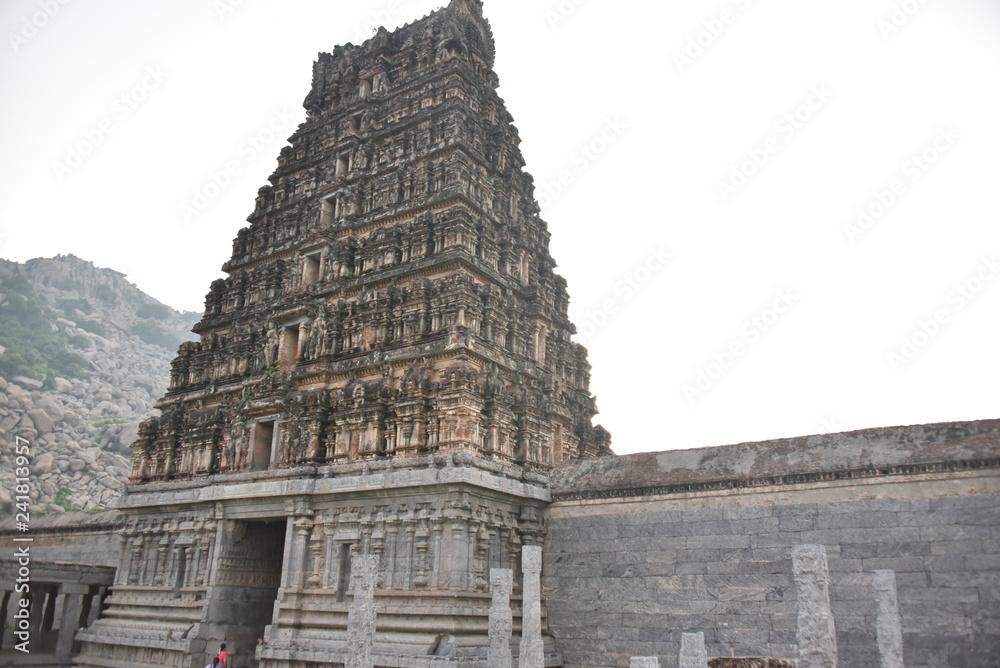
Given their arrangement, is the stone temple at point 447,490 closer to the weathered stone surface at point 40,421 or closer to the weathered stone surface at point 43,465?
the weathered stone surface at point 43,465

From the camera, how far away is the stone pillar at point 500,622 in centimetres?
1054

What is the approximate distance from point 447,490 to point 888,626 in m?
7.90

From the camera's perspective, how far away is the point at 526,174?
22.7 metres

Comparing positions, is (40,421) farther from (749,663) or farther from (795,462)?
(795,462)

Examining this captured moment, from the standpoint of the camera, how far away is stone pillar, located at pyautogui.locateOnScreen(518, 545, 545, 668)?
34.0 ft

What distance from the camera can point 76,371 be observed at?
78500 mm

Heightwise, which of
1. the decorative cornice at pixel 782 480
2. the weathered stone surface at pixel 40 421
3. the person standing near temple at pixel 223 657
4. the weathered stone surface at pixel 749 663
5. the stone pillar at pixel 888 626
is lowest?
the person standing near temple at pixel 223 657

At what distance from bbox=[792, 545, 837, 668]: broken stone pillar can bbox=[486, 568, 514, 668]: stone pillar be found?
13.5 feet

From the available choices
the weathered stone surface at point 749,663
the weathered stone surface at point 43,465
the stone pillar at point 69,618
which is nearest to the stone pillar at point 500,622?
the weathered stone surface at point 749,663

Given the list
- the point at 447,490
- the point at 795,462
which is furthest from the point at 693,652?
the point at 447,490

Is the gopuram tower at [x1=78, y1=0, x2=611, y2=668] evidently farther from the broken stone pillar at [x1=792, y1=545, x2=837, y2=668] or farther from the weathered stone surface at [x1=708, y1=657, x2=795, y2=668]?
the broken stone pillar at [x1=792, y1=545, x2=837, y2=668]

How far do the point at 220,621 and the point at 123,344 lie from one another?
9002 cm

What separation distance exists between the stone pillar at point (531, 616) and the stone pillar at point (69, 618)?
1311 cm

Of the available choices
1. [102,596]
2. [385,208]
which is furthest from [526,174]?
[102,596]
